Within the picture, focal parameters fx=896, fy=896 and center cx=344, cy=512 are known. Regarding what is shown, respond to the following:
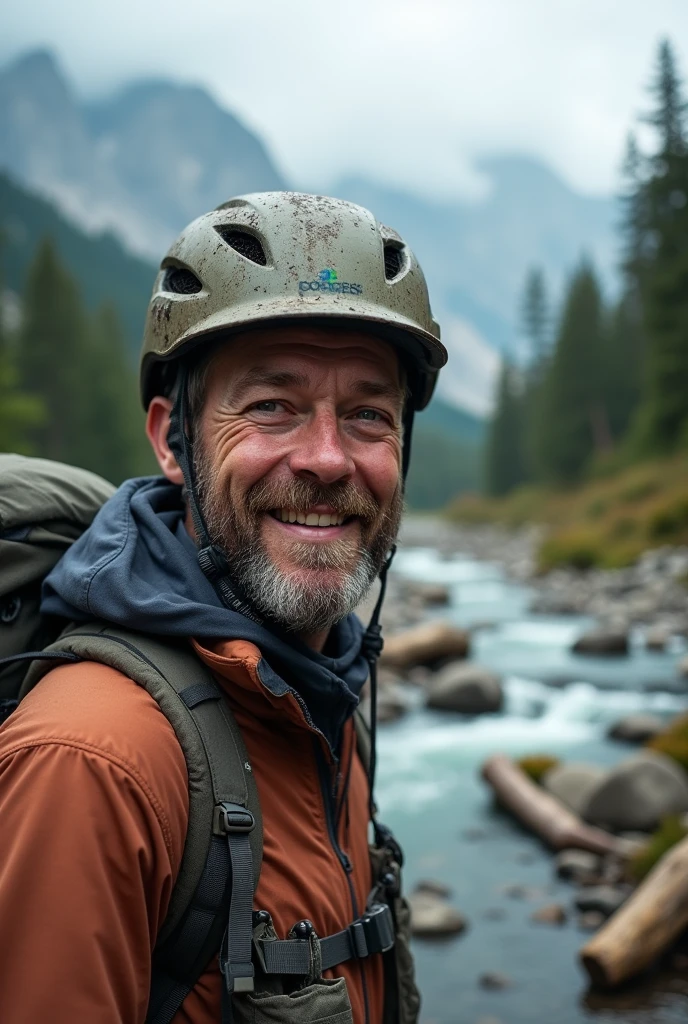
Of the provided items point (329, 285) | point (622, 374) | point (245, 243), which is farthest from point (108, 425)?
point (329, 285)

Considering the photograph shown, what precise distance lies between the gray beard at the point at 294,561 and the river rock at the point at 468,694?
10.7 m

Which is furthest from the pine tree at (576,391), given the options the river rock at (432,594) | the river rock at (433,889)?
the river rock at (433,889)

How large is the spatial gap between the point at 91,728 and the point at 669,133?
44628 millimetres

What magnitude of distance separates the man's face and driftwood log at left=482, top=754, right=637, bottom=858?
247 inches

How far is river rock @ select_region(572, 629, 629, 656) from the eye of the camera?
1552 cm

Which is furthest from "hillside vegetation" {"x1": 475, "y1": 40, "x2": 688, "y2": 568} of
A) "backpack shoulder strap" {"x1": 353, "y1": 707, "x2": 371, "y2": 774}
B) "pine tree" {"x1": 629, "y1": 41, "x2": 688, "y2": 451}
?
"backpack shoulder strap" {"x1": 353, "y1": 707, "x2": 371, "y2": 774}

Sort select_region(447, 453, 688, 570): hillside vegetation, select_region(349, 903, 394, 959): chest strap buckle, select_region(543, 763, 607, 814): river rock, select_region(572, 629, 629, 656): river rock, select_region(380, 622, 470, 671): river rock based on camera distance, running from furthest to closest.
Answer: select_region(447, 453, 688, 570): hillside vegetation
select_region(572, 629, 629, 656): river rock
select_region(380, 622, 470, 671): river rock
select_region(543, 763, 607, 814): river rock
select_region(349, 903, 394, 959): chest strap buckle

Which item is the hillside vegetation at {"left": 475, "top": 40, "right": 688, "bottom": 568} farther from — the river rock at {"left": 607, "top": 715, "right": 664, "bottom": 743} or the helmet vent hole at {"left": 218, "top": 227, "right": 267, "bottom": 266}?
the helmet vent hole at {"left": 218, "top": 227, "right": 267, "bottom": 266}

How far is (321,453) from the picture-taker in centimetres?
215

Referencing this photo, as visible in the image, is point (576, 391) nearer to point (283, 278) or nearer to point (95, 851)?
point (283, 278)

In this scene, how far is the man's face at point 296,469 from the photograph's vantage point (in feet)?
7.09

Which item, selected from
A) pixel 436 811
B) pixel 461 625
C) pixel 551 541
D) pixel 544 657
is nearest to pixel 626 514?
pixel 551 541

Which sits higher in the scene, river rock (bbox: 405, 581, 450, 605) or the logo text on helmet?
river rock (bbox: 405, 581, 450, 605)

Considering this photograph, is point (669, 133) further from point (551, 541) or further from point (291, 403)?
point (291, 403)
